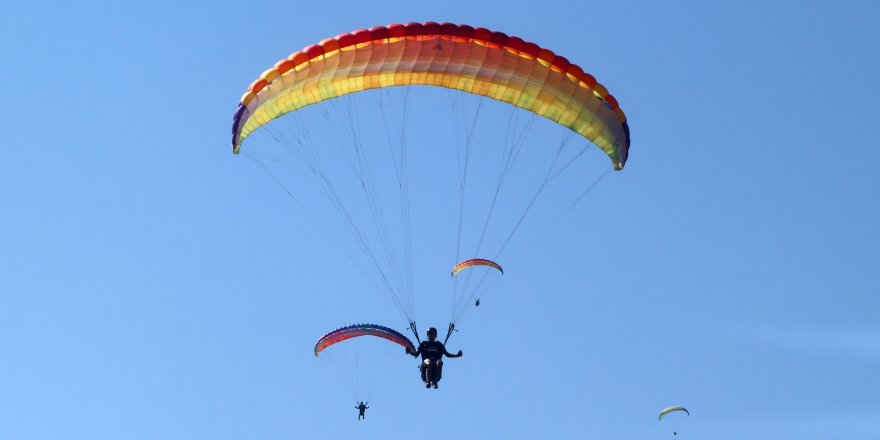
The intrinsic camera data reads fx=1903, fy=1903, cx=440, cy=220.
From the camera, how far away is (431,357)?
40.9m

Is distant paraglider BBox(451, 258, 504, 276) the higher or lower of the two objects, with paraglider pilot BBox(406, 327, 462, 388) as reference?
higher

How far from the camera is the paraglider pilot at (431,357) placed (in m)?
40.8

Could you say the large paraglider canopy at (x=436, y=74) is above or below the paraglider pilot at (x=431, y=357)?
above

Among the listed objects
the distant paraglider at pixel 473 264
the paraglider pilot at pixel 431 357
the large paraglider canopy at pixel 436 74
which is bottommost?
the paraglider pilot at pixel 431 357

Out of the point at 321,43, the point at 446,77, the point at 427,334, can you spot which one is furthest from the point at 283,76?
the point at 427,334

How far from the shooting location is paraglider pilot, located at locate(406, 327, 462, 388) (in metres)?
40.8

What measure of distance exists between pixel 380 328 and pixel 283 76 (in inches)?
233

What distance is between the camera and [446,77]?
41.4m

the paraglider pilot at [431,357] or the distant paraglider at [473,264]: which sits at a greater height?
the distant paraglider at [473,264]

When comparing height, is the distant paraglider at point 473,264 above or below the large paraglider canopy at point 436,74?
below

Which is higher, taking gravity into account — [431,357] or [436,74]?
[436,74]

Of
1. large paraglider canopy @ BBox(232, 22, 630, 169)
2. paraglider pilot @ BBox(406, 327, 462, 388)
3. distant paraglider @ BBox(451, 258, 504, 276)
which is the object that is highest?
large paraglider canopy @ BBox(232, 22, 630, 169)

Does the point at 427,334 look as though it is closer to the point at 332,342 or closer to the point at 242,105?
the point at 332,342

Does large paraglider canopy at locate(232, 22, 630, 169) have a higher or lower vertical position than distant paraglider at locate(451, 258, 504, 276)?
higher
